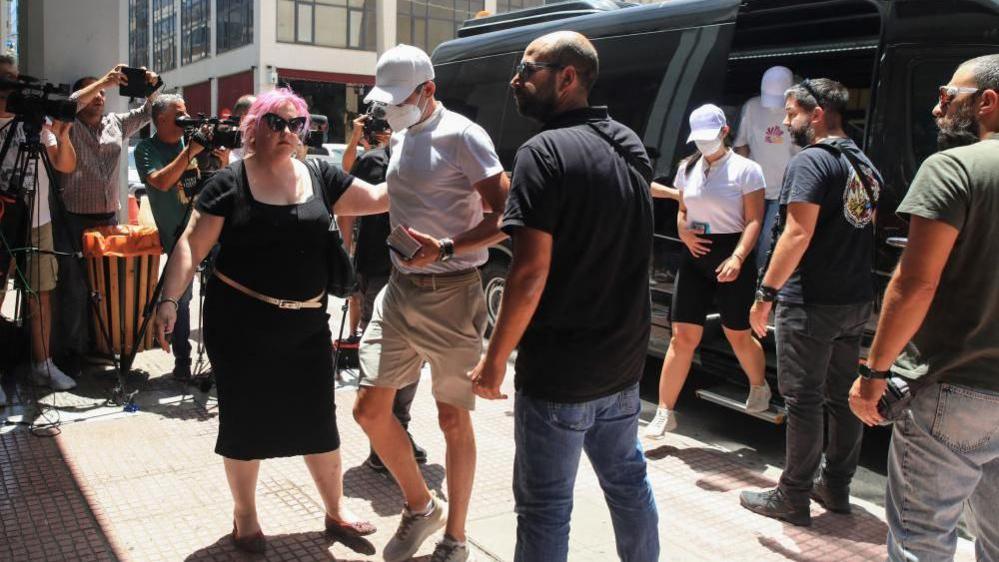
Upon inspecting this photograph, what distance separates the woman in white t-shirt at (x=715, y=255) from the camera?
4.83 meters

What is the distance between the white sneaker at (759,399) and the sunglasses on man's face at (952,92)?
2597 millimetres

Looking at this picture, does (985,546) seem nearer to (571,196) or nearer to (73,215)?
(571,196)

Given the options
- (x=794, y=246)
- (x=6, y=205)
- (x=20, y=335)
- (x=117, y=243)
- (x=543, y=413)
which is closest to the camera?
(x=543, y=413)

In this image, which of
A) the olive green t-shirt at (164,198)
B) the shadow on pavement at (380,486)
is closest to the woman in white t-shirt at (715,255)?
the shadow on pavement at (380,486)

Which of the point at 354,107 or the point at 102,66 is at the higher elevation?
the point at 354,107

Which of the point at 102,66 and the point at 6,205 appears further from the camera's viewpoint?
the point at 102,66

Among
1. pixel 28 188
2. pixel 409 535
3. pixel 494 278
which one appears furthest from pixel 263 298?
pixel 494 278

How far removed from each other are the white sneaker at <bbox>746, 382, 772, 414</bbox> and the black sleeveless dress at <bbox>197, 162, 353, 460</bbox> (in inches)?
98.6

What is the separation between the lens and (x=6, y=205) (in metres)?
5.27

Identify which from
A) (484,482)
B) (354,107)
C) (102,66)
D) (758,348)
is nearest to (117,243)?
(102,66)

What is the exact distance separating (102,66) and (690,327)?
449cm

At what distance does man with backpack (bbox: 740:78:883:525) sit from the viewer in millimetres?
3814

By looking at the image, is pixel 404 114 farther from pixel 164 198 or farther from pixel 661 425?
pixel 164 198

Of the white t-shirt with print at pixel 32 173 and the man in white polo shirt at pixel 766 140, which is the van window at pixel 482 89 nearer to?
the man in white polo shirt at pixel 766 140
